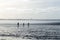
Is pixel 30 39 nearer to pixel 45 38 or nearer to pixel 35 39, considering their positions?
pixel 35 39

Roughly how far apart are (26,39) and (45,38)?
5.42ft

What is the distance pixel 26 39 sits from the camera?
1091cm

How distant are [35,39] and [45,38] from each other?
101 centimetres

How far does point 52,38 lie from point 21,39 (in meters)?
2.69

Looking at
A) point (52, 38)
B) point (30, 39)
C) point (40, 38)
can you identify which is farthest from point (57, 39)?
point (30, 39)

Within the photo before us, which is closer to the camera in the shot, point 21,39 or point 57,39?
point 21,39

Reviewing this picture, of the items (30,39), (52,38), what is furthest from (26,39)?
(52,38)

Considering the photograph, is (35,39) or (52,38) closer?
(35,39)

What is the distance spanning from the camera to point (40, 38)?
11.6 meters

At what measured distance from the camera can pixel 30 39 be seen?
1096 centimetres

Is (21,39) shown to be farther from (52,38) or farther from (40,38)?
(52,38)

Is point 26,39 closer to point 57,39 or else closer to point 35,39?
point 35,39

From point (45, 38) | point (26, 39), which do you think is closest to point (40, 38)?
point (45, 38)

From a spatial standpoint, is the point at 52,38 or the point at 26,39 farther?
the point at 52,38
